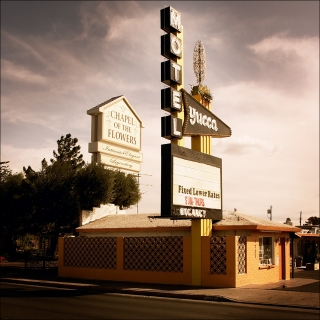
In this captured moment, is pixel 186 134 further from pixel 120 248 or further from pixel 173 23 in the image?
pixel 120 248

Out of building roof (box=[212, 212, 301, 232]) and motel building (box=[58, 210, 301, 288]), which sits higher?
building roof (box=[212, 212, 301, 232])

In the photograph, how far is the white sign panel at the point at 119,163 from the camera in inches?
1604

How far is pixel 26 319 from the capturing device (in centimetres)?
1234

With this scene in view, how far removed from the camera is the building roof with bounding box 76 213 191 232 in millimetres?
24048

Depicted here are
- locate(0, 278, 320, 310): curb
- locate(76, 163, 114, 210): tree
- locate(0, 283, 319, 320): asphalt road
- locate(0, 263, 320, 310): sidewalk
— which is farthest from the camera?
locate(76, 163, 114, 210): tree

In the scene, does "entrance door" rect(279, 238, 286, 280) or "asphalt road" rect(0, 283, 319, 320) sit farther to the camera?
"entrance door" rect(279, 238, 286, 280)

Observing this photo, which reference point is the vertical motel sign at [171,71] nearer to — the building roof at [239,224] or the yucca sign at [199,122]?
the yucca sign at [199,122]

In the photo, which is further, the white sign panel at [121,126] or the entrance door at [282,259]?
the white sign panel at [121,126]

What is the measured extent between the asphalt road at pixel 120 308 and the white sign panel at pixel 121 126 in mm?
24274

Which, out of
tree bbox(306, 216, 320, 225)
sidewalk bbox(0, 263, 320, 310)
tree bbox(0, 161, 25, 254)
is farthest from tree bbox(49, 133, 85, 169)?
tree bbox(306, 216, 320, 225)

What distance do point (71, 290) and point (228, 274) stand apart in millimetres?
7092

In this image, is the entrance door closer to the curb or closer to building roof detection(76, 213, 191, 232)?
building roof detection(76, 213, 191, 232)

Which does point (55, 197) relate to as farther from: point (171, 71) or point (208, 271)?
A: point (171, 71)

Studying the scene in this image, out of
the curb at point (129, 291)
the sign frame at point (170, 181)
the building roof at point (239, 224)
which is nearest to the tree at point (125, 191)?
the curb at point (129, 291)
